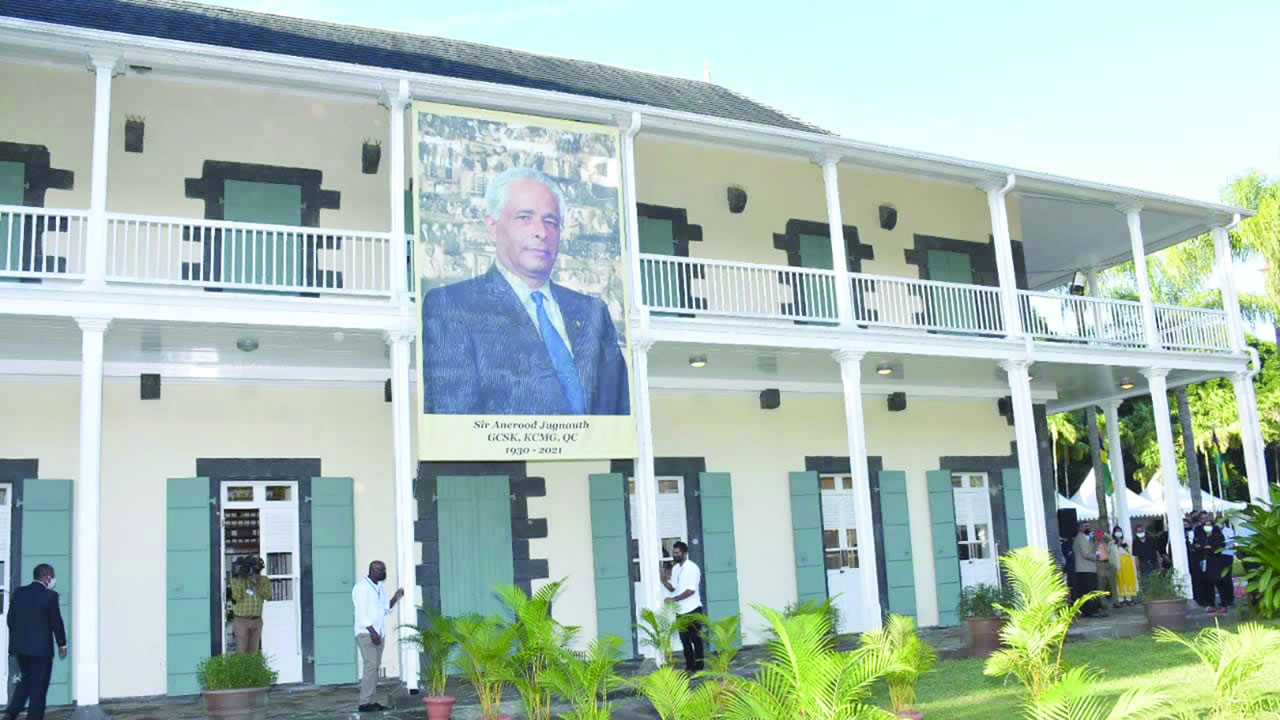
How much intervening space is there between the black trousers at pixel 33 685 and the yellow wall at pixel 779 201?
8.50m

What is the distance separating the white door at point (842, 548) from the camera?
49.7 feet

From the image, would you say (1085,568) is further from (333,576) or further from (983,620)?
(333,576)

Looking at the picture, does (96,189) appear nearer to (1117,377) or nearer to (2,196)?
(2,196)

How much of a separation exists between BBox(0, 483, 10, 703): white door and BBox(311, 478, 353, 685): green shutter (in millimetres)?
2855

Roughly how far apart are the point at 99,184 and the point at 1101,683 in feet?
31.7

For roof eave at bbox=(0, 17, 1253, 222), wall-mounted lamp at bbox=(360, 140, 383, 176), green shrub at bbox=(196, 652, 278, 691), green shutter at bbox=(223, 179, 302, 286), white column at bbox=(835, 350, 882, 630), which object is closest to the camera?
green shrub at bbox=(196, 652, 278, 691)

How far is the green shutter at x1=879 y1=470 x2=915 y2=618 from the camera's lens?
50.3 feet

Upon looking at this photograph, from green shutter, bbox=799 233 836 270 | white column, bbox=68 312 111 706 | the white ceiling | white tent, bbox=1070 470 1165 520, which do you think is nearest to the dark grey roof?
green shutter, bbox=799 233 836 270

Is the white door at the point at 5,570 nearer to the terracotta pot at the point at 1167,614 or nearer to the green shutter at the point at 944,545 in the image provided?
the green shutter at the point at 944,545

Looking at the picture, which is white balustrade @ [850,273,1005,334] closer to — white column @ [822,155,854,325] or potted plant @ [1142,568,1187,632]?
white column @ [822,155,854,325]

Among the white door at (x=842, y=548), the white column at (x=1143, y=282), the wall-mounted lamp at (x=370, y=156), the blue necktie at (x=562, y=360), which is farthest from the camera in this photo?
the white column at (x=1143, y=282)

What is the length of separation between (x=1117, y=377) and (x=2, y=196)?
14219 millimetres

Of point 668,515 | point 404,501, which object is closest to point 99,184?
point 404,501

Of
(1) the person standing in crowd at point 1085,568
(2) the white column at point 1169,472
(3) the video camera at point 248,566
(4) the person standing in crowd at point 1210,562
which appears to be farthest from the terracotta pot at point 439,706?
(4) the person standing in crowd at point 1210,562
